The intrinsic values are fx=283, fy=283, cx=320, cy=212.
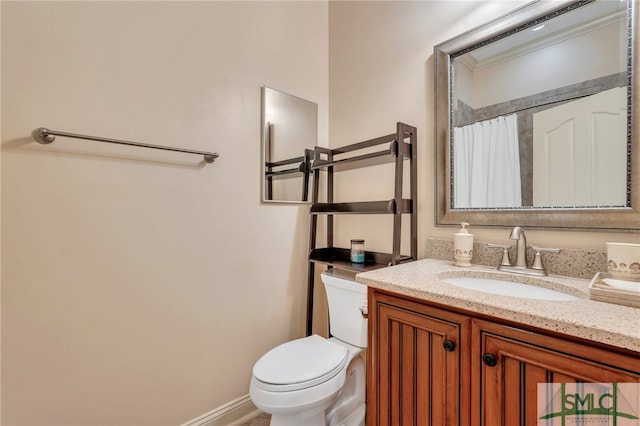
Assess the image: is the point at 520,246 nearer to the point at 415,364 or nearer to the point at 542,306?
the point at 542,306

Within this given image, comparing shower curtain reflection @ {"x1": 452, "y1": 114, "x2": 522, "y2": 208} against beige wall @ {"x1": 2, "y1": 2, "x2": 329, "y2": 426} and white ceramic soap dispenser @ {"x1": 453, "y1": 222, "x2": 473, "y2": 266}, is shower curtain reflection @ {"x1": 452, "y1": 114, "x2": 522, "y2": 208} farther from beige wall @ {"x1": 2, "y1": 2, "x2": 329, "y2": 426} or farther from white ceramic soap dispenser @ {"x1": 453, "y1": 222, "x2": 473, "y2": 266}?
beige wall @ {"x1": 2, "y1": 2, "x2": 329, "y2": 426}

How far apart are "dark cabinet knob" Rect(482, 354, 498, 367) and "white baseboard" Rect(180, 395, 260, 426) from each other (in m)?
1.33

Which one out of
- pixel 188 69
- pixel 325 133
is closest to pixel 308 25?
pixel 325 133

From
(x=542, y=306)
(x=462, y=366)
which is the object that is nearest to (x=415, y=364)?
(x=462, y=366)

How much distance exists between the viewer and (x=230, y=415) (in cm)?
150

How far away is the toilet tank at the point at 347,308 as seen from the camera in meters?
1.42

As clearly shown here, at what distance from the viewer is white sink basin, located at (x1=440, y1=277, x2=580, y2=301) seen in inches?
37.6

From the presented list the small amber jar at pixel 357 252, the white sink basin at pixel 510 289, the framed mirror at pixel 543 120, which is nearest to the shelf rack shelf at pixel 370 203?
the small amber jar at pixel 357 252

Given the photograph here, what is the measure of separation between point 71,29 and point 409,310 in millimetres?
1614

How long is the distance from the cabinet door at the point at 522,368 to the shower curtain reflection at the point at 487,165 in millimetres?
671

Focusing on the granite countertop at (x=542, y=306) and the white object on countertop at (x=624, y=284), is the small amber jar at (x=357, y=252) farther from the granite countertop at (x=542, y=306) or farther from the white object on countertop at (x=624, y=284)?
the white object on countertop at (x=624, y=284)

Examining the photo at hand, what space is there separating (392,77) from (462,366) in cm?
146

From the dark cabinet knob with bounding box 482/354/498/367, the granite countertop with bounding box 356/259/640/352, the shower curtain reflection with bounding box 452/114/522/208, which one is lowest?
the dark cabinet knob with bounding box 482/354/498/367

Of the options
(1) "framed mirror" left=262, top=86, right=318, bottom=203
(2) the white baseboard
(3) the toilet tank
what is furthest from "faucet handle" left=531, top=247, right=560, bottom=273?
(2) the white baseboard
